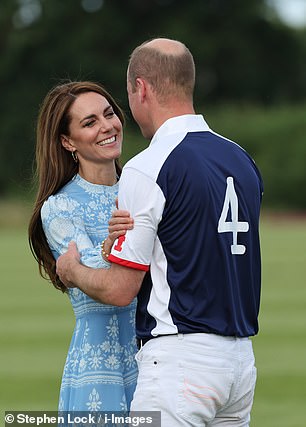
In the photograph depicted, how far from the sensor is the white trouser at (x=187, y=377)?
3.89m

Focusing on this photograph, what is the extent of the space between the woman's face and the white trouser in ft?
3.38

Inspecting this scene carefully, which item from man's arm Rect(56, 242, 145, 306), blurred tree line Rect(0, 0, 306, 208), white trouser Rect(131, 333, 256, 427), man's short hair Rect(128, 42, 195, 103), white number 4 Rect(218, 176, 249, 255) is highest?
blurred tree line Rect(0, 0, 306, 208)

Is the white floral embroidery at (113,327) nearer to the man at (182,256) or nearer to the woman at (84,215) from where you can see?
the woman at (84,215)

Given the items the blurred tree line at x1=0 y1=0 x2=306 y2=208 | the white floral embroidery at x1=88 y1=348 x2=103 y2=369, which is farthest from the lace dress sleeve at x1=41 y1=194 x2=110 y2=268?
the blurred tree line at x1=0 y1=0 x2=306 y2=208

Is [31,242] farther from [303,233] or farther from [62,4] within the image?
[62,4]

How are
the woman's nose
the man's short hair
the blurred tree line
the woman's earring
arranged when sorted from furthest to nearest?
the blurred tree line
the woman's earring
the woman's nose
the man's short hair

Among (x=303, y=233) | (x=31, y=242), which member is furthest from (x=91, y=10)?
(x=31, y=242)

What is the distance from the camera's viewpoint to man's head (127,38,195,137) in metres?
3.99

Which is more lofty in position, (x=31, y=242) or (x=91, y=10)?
(x=91, y=10)

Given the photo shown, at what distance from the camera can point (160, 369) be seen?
3.91 meters

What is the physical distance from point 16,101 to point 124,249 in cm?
5104

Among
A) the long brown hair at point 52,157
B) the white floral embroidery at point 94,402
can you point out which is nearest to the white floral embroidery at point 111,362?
A: the white floral embroidery at point 94,402

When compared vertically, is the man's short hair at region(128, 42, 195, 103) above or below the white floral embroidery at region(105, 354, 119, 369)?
above

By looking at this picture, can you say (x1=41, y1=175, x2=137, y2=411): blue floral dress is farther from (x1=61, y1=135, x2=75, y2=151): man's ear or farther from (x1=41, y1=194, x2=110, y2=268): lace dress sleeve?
(x1=61, y1=135, x2=75, y2=151): man's ear
